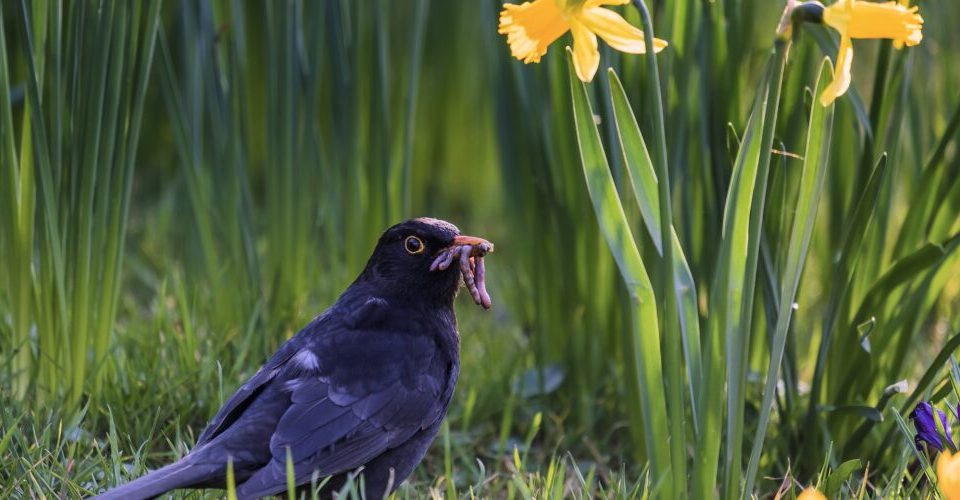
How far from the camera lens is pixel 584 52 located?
1875mm

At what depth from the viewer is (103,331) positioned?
108 inches

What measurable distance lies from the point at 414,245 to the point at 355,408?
0.43 meters

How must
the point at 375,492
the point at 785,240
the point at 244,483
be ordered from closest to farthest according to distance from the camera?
the point at 244,483
the point at 375,492
the point at 785,240

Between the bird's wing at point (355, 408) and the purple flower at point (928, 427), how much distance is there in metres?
0.93

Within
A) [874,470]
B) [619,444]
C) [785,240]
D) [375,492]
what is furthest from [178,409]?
[874,470]

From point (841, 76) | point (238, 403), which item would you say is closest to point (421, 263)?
point (238, 403)

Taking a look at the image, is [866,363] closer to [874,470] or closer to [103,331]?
[874,470]

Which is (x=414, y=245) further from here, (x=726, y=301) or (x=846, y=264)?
(x=846, y=264)

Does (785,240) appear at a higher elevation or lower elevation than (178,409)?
higher

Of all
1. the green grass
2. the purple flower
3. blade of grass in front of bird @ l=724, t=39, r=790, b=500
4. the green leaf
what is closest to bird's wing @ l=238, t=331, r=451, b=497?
the green grass

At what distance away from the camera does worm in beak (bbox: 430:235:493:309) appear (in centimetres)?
239

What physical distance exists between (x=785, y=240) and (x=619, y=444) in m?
0.78

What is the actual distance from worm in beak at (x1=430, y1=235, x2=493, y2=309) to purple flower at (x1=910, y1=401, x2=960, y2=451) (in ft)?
2.81

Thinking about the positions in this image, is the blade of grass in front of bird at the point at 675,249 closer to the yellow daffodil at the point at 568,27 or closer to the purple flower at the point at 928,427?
the yellow daffodil at the point at 568,27
